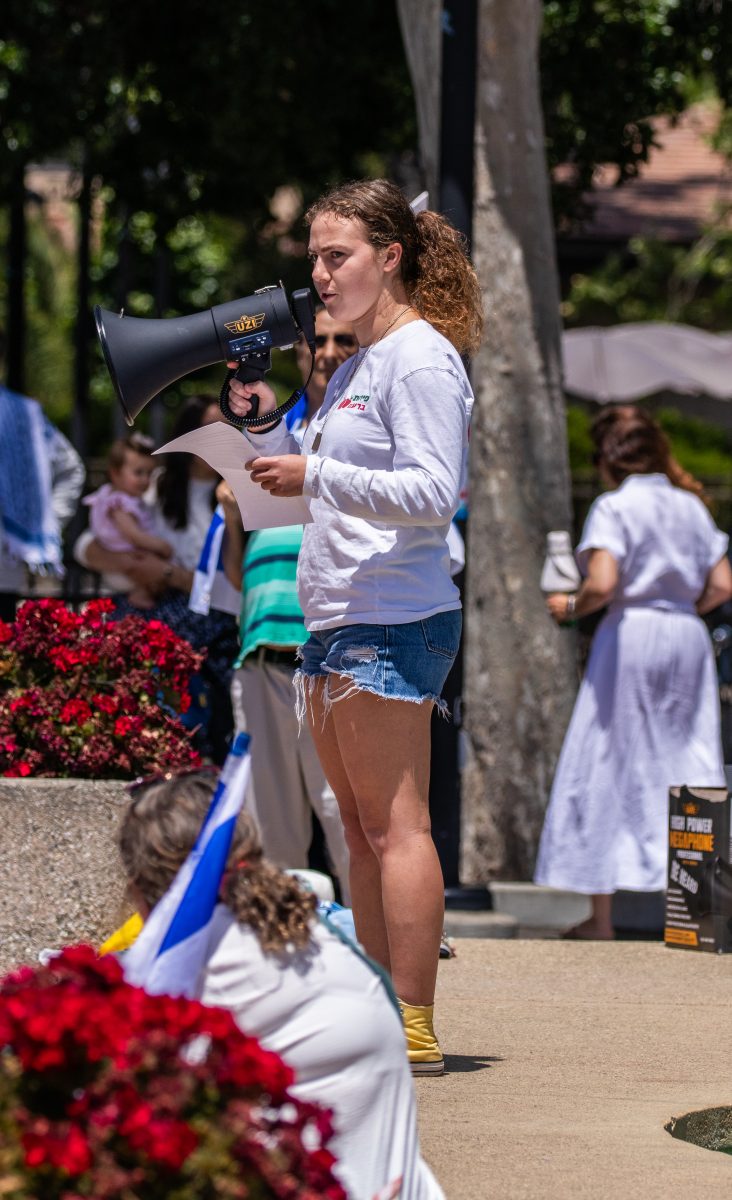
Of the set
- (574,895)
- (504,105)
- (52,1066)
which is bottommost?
(574,895)

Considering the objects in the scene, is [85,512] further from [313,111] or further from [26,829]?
[26,829]

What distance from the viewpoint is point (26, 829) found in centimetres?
501

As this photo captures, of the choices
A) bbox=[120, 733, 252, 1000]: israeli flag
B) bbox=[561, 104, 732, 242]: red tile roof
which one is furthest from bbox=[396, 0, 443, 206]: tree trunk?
bbox=[561, 104, 732, 242]: red tile roof

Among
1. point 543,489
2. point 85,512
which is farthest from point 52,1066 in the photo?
point 85,512

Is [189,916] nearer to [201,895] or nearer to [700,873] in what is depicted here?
[201,895]

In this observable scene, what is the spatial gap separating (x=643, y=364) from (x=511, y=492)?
8.60 metres

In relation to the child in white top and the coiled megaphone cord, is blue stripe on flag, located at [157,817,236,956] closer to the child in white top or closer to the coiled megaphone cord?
the coiled megaphone cord

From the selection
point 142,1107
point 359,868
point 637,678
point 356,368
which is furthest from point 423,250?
point 637,678

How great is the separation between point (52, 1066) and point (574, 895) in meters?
5.85

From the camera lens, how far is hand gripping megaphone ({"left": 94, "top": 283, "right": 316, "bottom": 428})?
168 inches

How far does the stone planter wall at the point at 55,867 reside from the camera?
4969 millimetres

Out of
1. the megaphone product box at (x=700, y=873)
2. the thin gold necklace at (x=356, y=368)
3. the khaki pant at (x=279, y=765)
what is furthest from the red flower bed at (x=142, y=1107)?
the megaphone product box at (x=700, y=873)

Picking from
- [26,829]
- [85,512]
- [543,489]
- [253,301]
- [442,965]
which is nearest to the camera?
[253,301]

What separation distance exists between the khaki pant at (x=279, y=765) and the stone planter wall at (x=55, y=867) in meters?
1.40
